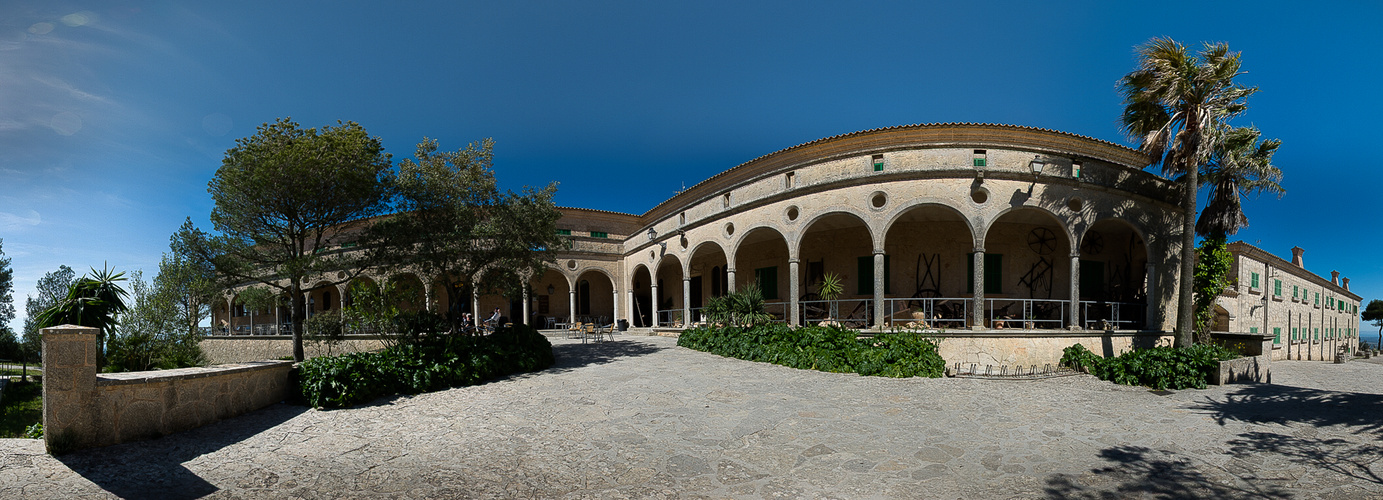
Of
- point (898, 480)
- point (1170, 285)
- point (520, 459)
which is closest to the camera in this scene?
point (898, 480)

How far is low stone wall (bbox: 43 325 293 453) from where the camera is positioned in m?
6.07

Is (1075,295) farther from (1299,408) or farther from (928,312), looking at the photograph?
(1299,408)

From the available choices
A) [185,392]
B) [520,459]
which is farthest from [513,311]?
[520,459]

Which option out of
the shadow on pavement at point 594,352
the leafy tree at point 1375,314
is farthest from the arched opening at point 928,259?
the leafy tree at point 1375,314

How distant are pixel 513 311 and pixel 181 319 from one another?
55.6 feet

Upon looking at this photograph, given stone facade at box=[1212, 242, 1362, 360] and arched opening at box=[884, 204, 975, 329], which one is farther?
stone facade at box=[1212, 242, 1362, 360]

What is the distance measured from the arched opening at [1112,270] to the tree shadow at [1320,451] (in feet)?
38.7

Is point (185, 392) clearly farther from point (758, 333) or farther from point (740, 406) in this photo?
point (758, 333)

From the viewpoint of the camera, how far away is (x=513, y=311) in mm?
30703

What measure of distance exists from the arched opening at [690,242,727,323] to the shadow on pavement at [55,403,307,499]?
17.3 metres

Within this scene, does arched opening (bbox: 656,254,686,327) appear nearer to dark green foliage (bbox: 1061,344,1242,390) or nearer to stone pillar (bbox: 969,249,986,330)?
stone pillar (bbox: 969,249,986,330)

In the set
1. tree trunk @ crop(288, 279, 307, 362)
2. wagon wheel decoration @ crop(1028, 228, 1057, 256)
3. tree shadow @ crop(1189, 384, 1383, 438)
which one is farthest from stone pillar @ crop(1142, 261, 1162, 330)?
tree trunk @ crop(288, 279, 307, 362)

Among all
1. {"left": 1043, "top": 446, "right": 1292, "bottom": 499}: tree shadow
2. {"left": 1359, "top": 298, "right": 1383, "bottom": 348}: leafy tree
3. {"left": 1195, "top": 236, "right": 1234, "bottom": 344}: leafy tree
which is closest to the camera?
{"left": 1043, "top": 446, "right": 1292, "bottom": 499}: tree shadow

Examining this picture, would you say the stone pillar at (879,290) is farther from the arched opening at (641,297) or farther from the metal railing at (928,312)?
the arched opening at (641,297)
